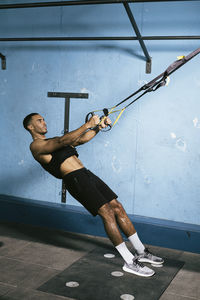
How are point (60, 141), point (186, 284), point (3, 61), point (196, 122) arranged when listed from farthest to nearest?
point (3, 61) → point (196, 122) → point (60, 141) → point (186, 284)

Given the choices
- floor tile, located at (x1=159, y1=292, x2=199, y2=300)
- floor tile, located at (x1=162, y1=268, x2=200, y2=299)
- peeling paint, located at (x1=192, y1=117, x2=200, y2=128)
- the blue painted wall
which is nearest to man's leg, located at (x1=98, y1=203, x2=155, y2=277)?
floor tile, located at (x1=162, y1=268, x2=200, y2=299)

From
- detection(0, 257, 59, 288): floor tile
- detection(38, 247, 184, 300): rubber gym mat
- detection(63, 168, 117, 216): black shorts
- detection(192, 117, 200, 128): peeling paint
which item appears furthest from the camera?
detection(192, 117, 200, 128): peeling paint

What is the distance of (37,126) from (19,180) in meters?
1.38

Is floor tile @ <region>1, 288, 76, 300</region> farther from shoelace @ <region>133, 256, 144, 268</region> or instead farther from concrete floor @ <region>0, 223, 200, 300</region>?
shoelace @ <region>133, 256, 144, 268</region>

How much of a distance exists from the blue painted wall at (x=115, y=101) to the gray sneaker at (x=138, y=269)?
916mm

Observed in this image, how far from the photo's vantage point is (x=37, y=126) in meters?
3.65

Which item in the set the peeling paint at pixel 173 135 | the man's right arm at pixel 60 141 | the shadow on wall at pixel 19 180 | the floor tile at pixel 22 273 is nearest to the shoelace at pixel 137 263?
the floor tile at pixel 22 273

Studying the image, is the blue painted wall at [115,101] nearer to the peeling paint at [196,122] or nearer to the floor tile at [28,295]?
the peeling paint at [196,122]

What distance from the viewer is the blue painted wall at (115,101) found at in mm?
3920

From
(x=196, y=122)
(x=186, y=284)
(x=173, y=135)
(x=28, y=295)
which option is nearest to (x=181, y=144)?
(x=173, y=135)

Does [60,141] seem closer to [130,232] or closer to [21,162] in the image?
[130,232]

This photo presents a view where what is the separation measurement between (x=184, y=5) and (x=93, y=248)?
2.69 meters

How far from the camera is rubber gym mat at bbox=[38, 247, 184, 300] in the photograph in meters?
2.90

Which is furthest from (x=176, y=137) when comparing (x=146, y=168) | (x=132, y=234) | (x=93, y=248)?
(x=93, y=248)
